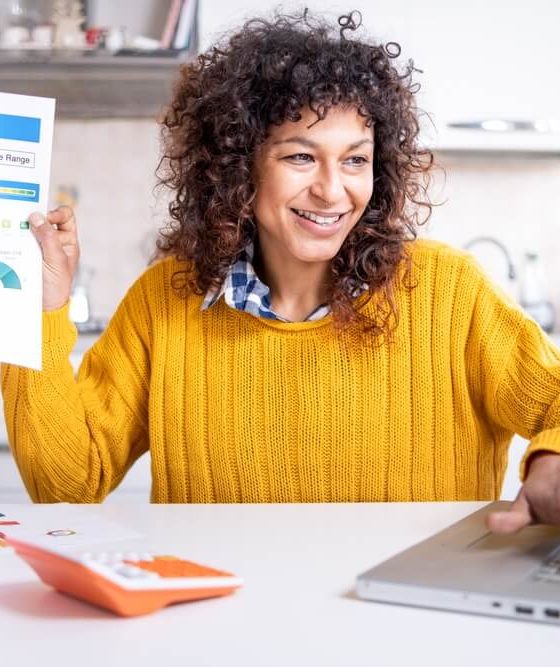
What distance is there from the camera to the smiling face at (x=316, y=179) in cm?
152

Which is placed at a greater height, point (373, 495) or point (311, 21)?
point (311, 21)

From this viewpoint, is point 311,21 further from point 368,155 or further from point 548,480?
→ point 548,480

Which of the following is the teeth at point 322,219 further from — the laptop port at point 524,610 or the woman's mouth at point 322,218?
the laptop port at point 524,610

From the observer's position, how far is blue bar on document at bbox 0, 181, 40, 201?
4.40 feet

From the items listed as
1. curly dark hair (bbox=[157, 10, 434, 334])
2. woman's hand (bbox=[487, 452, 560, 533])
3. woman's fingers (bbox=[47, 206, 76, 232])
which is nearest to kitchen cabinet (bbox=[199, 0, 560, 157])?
curly dark hair (bbox=[157, 10, 434, 334])

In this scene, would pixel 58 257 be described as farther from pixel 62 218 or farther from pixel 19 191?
pixel 19 191

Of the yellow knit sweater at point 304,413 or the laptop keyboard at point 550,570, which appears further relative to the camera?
the yellow knit sweater at point 304,413

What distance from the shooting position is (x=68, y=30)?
299 cm

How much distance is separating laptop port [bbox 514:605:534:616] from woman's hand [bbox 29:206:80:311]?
882 millimetres

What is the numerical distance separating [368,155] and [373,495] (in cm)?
50

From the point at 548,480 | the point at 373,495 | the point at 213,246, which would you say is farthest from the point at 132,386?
the point at 548,480

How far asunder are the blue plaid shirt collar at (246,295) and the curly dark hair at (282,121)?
0.02 m

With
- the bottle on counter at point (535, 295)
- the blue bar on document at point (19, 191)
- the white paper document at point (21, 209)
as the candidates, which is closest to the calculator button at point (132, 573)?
the white paper document at point (21, 209)

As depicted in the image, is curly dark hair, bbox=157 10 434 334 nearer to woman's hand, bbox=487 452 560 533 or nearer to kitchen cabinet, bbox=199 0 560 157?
woman's hand, bbox=487 452 560 533
